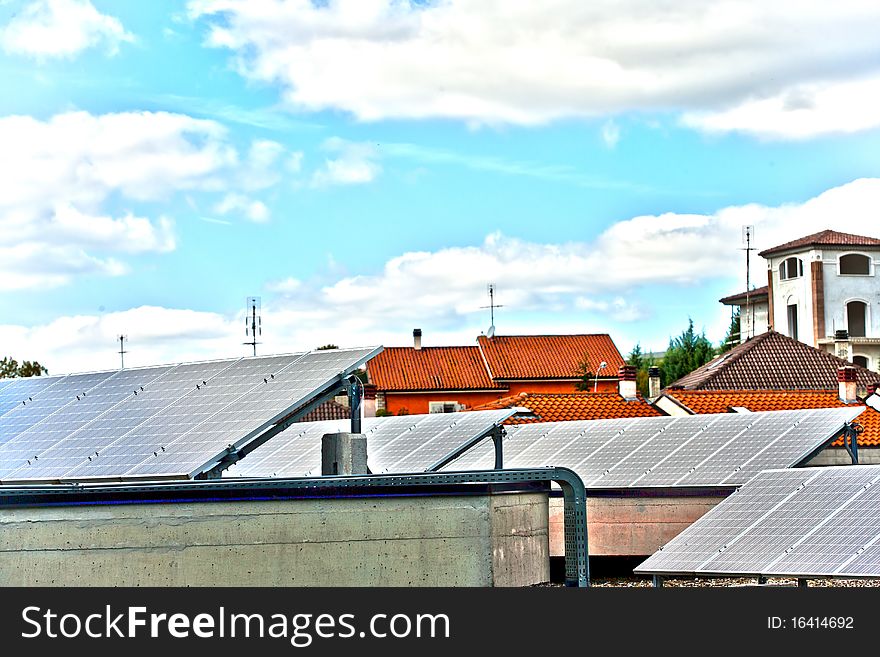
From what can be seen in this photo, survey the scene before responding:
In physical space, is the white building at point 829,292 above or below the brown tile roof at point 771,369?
above

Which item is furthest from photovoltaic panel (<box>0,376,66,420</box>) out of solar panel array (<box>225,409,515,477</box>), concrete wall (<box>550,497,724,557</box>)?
concrete wall (<box>550,497,724,557</box>)

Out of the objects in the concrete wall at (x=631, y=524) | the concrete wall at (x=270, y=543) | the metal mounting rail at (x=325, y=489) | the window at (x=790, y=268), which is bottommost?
the concrete wall at (x=631, y=524)

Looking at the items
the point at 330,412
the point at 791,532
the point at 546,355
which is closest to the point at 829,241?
the point at 546,355

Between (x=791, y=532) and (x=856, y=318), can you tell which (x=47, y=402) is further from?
(x=856, y=318)

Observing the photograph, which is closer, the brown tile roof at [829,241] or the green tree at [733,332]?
the brown tile roof at [829,241]

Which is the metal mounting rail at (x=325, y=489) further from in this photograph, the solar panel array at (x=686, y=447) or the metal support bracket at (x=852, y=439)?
the metal support bracket at (x=852, y=439)

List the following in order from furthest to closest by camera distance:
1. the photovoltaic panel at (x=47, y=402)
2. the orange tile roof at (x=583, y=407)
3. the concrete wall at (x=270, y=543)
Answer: the orange tile roof at (x=583, y=407)
the photovoltaic panel at (x=47, y=402)
the concrete wall at (x=270, y=543)

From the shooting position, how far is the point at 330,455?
19938 mm

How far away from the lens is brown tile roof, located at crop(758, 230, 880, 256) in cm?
→ 9525

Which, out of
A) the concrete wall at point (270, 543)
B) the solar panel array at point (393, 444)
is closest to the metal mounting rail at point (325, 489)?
the concrete wall at point (270, 543)

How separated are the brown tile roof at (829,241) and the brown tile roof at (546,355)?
1712 cm

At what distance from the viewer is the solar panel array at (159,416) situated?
699 inches
